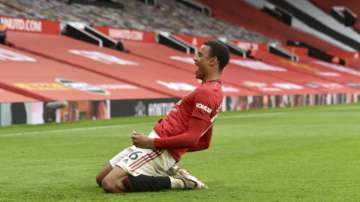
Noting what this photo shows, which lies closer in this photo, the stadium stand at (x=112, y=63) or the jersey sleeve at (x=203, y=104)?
the jersey sleeve at (x=203, y=104)

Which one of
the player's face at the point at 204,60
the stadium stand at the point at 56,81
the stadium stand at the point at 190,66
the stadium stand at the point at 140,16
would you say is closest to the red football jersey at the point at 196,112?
the player's face at the point at 204,60

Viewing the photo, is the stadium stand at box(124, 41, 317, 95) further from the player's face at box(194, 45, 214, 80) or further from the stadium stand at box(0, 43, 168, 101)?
the player's face at box(194, 45, 214, 80)

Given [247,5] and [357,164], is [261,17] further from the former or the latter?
[357,164]

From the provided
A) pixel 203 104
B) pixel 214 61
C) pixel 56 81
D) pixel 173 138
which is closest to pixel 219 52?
pixel 214 61

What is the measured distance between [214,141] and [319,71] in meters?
32.3

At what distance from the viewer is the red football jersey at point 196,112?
22.6 feet

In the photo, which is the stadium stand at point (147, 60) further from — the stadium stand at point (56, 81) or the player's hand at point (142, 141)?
the player's hand at point (142, 141)

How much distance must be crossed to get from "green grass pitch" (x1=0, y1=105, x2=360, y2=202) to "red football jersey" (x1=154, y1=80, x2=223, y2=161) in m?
0.48

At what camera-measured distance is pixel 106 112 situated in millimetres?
21797

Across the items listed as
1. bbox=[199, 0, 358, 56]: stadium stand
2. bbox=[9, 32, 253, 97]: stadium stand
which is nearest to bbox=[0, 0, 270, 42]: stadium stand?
bbox=[199, 0, 358, 56]: stadium stand

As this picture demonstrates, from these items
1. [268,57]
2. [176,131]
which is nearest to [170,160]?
[176,131]

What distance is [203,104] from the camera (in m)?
6.87

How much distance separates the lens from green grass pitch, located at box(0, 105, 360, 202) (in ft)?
22.3

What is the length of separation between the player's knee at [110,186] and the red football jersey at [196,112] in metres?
0.56
